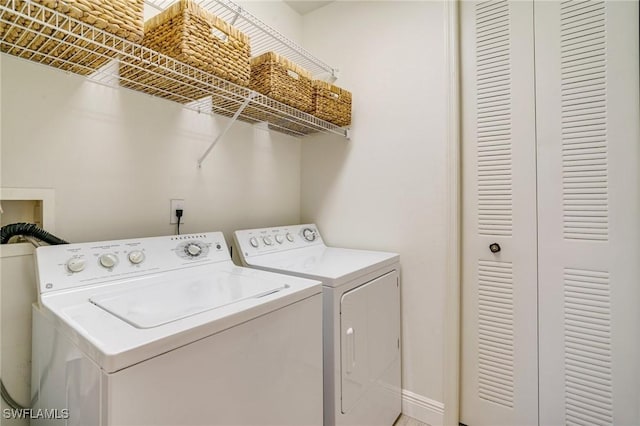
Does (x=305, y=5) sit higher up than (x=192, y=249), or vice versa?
(x=305, y=5)

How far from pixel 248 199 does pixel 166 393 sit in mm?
1324

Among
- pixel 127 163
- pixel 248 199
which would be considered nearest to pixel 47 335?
pixel 127 163

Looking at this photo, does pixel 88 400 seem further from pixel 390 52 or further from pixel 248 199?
pixel 390 52

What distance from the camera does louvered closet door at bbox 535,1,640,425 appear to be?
1.38m

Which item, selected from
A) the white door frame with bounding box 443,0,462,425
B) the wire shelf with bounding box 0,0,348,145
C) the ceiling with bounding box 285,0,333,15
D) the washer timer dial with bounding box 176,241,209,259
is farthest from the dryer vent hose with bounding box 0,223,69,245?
the ceiling with bounding box 285,0,333,15

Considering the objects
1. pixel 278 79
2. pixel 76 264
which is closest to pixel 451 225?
pixel 278 79

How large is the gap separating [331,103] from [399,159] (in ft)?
1.71

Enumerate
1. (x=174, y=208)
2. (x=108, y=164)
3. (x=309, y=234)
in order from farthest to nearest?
(x=309, y=234) → (x=174, y=208) → (x=108, y=164)

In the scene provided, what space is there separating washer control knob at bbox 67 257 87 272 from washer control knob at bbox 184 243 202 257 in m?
0.38

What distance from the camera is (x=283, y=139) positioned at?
2.21 m

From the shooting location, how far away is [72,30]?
953 mm

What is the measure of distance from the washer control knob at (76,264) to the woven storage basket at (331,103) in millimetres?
1271

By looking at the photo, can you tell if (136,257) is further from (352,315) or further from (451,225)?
(451,225)

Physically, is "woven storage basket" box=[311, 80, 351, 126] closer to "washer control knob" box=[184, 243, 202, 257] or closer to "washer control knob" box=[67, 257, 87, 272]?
"washer control knob" box=[184, 243, 202, 257]
